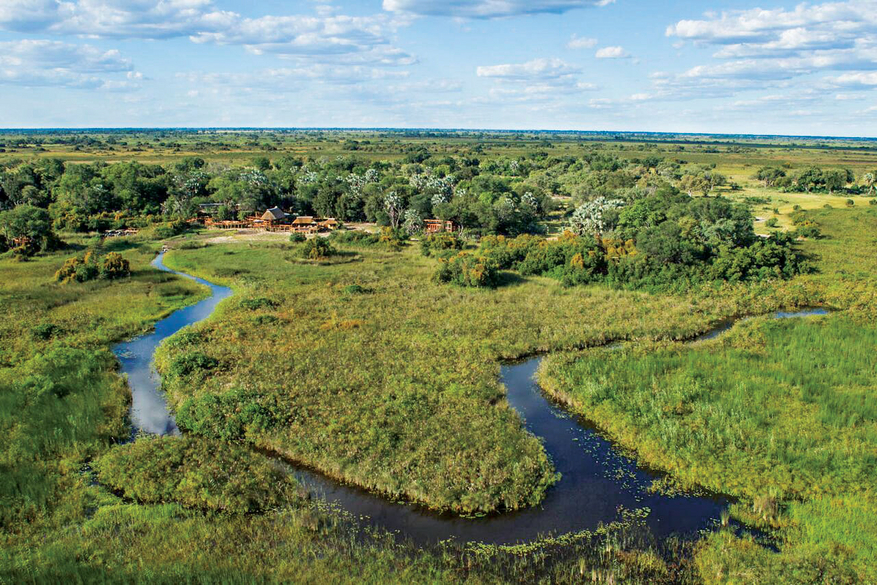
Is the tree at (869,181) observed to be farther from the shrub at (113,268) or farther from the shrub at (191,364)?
the shrub at (113,268)

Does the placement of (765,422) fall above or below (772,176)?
below

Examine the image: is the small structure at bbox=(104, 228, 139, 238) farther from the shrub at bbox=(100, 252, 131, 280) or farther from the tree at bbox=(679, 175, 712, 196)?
the tree at bbox=(679, 175, 712, 196)

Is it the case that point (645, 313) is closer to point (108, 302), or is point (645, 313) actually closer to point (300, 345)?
point (300, 345)

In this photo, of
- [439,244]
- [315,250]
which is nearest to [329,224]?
[315,250]

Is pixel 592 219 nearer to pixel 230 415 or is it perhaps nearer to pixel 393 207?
pixel 393 207

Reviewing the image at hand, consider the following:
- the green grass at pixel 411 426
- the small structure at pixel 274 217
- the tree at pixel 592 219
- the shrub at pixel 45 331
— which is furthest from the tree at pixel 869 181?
the shrub at pixel 45 331

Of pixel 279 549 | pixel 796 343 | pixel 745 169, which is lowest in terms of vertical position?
pixel 279 549

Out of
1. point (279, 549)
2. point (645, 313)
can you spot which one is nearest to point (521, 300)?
point (645, 313)

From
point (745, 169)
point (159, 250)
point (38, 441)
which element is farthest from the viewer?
point (745, 169)
